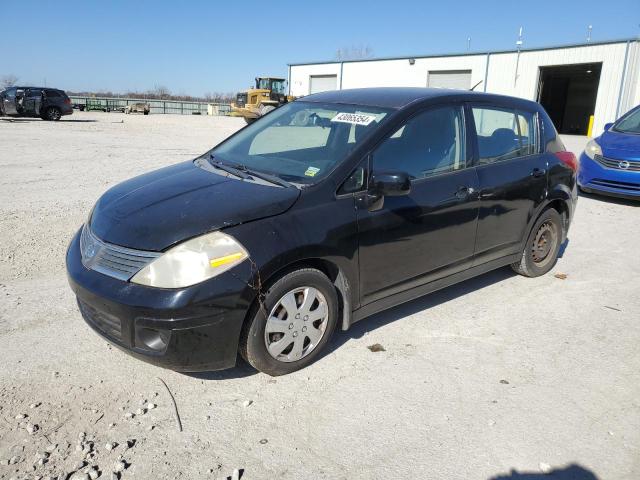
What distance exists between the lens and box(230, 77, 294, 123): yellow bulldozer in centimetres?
3282

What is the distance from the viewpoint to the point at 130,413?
2.80m

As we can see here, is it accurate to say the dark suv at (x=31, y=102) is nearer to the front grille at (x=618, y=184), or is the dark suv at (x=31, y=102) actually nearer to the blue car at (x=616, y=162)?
the blue car at (x=616, y=162)

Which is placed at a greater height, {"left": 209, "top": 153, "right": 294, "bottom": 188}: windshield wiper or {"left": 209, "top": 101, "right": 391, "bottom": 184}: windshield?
{"left": 209, "top": 101, "right": 391, "bottom": 184}: windshield

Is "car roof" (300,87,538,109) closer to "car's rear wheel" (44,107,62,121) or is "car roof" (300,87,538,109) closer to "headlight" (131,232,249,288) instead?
"headlight" (131,232,249,288)

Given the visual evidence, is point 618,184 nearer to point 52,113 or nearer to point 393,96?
point 393,96

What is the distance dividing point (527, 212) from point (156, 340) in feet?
11.4

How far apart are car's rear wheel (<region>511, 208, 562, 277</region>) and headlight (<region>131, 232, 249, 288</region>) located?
3228 millimetres

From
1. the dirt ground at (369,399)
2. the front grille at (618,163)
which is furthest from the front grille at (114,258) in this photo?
the front grille at (618,163)

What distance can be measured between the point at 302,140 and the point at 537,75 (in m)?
31.8

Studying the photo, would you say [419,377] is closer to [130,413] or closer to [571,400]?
[571,400]

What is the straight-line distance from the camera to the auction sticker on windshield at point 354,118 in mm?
3684

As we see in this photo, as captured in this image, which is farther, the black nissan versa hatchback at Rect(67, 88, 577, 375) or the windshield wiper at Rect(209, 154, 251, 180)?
the windshield wiper at Rect(209, 154, 251, 180)

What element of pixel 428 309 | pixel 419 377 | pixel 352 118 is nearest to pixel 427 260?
pixel 428 309

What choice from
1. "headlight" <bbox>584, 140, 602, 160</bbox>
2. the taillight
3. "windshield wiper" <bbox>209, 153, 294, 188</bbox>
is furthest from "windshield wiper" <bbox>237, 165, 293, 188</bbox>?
"headlight" <bbox>584, 140, 602, 160</bbox>
